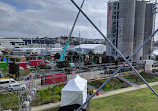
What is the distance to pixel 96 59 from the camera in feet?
109

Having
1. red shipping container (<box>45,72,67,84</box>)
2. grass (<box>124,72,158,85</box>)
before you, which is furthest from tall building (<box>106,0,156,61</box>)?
red shipping container (<box>45,72,67,84</box>)

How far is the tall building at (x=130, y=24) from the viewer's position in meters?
36.3

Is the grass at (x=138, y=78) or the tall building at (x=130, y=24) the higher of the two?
the tall building at (x=130, y=24)

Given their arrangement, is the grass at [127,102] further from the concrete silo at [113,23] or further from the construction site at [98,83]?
the concrete silo at [113,23]

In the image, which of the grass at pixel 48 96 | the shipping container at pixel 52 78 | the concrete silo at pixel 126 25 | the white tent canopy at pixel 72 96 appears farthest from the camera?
the concrete silo at pixel 126 25

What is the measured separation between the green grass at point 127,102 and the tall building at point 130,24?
80.0 feet

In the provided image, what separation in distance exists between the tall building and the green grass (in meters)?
24.4

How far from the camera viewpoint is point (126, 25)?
36.4 m

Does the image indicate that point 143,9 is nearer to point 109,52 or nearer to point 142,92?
point 109,52

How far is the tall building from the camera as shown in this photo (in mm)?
36344

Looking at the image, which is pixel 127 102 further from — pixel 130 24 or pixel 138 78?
pixel 130 24

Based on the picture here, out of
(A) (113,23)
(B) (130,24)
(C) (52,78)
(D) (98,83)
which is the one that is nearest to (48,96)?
(C) (52,78)

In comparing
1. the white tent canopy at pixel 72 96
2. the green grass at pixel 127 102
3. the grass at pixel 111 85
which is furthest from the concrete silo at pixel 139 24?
the white tent canopy at pixel 72 96

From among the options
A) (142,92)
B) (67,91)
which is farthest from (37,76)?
(142,92)
